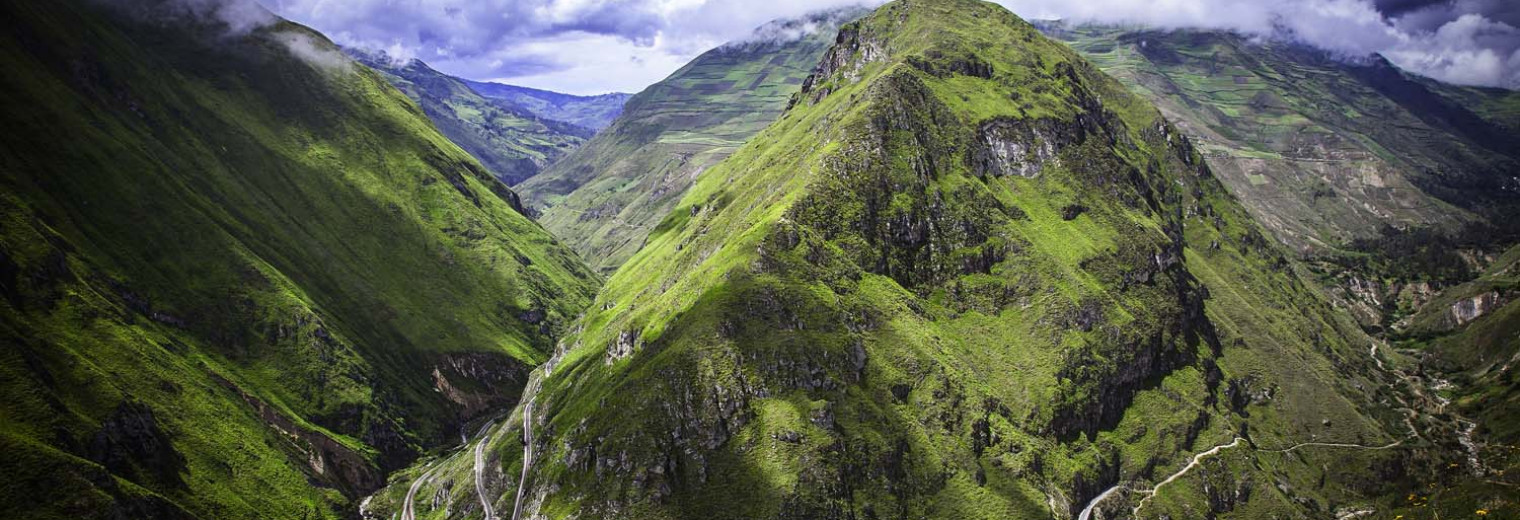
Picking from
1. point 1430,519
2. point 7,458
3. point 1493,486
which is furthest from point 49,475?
point 1493,486

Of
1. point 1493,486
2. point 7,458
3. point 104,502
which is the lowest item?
point 1493,486

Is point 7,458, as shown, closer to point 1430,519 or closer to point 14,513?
point 14,513

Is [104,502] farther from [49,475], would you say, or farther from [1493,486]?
[1493,486]

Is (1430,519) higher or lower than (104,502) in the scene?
lower

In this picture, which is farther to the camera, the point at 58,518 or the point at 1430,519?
the point at 58,518

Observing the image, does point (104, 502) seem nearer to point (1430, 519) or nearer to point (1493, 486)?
point (1430, 519)

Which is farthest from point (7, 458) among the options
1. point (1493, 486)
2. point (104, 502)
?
point (1493, 486)

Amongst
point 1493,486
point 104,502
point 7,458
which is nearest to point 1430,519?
point 1493,486

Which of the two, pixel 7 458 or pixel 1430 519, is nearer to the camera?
pixel 1430 519
